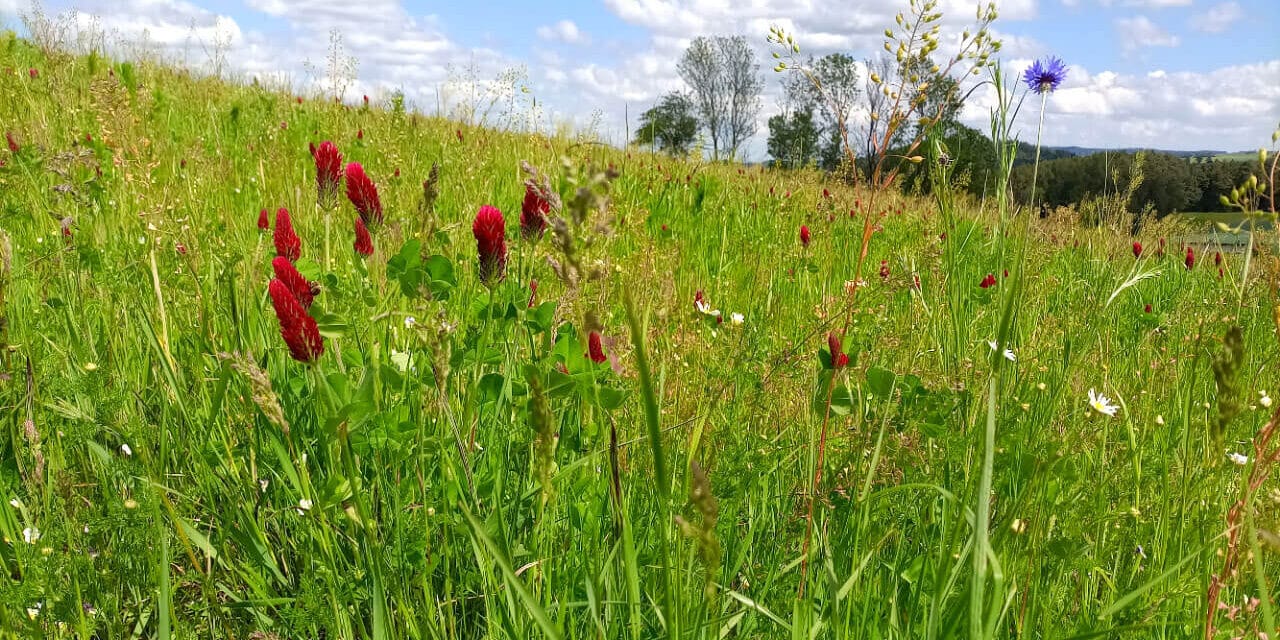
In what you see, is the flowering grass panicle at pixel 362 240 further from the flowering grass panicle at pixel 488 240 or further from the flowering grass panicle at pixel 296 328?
the flowering grass panicle at pixel 296 328

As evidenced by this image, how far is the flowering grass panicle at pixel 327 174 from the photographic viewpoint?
1.95 meters

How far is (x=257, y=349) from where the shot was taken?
2.10 metres

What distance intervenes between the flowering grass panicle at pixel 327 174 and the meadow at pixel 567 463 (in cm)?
1

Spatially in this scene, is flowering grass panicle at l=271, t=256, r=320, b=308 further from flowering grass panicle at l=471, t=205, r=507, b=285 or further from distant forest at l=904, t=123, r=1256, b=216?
distant forest at l=904, t=123, r=1256, b=216

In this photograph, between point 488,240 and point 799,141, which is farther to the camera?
point 799,141

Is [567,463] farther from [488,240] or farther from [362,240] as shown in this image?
[362,240]

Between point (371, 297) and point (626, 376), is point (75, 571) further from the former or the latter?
point (626, 376)

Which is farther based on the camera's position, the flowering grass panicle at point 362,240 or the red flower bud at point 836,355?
the flowering grass panicle at point 362,240

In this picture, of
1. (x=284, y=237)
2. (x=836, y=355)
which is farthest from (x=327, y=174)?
(x=836, y=355)

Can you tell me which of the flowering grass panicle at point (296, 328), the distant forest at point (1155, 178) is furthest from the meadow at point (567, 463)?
the distant forest at point (1155, 178)

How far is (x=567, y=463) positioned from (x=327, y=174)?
37.2 inches

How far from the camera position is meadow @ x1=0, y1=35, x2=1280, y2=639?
3.74ft

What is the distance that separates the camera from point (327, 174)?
1.98 m

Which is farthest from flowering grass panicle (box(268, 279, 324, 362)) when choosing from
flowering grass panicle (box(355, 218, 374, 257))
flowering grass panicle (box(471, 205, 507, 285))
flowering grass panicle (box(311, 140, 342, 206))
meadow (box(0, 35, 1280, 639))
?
flowering grass panicle (box(311, 140, 342, 206))
